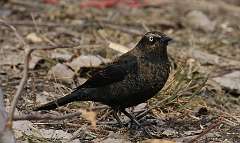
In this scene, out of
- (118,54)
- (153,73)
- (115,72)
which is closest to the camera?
(153,73)

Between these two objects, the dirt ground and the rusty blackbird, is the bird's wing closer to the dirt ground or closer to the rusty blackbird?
the rusty blackbird

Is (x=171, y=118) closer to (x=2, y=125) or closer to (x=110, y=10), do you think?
(x=2, y=125)

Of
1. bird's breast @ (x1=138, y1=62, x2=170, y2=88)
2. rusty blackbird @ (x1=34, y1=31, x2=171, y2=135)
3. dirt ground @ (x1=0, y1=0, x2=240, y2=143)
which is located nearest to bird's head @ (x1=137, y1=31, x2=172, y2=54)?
rusty blackbird @ (x1=34, y1=31, x2=171, y2=135)

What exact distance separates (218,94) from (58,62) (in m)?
1.74

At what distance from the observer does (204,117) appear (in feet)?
19.1

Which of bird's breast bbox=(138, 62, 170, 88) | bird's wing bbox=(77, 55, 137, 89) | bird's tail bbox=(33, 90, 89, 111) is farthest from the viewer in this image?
bird's tail bbox=(33, 90, 89, 111)

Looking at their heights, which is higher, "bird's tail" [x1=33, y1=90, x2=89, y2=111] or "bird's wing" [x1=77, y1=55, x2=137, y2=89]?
"bird's wing" [x1=77, y1=55, x2=137, y2=89]

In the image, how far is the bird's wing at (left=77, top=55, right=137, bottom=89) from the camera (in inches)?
200

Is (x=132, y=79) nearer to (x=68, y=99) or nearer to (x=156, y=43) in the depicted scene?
(x=156, y=43)

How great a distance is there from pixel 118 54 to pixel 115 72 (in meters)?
2.24

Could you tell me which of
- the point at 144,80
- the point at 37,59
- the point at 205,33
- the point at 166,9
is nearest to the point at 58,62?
the point at 37,59

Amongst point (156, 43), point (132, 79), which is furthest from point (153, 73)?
point (156, 43)

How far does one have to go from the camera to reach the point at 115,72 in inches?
202

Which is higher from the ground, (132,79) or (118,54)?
(132,79)
